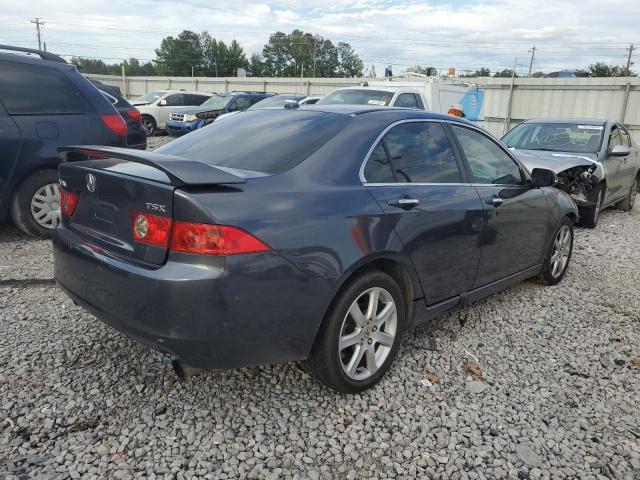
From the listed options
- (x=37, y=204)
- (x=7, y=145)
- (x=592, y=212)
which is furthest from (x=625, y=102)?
(x=7, y=145)

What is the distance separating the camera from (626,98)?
15812 millimetres

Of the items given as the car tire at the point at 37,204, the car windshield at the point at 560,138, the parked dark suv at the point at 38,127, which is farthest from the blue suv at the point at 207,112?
the car tire at the point at 37,204

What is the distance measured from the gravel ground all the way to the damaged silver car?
3986 millimetres

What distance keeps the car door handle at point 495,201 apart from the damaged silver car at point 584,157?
3.65 metres

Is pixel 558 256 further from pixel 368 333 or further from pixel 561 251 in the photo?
pixel 368 333

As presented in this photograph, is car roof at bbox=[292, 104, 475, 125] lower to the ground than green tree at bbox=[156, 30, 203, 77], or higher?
lower

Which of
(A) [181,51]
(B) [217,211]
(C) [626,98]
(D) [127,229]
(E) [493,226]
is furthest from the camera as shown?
(A) [181,51]

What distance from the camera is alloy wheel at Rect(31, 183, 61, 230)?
5.51 meters

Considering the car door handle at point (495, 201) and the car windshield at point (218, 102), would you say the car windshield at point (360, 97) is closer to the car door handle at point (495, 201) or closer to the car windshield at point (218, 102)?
the car door handle at point (495, 201)

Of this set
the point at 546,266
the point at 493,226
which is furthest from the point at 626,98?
the point at 493,226

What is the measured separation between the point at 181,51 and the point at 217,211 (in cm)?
10872

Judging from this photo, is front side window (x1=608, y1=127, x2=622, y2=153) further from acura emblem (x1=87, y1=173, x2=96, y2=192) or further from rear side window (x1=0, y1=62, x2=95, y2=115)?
acura emblem (x1=87, y1=173, x2=96, y2=192)

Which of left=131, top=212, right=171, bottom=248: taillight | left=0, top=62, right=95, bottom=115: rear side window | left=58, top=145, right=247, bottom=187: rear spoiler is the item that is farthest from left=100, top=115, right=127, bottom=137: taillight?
left=131, top=212, right=171, bottom=248: taillight

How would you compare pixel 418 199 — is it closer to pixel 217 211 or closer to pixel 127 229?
pixel 217 211
